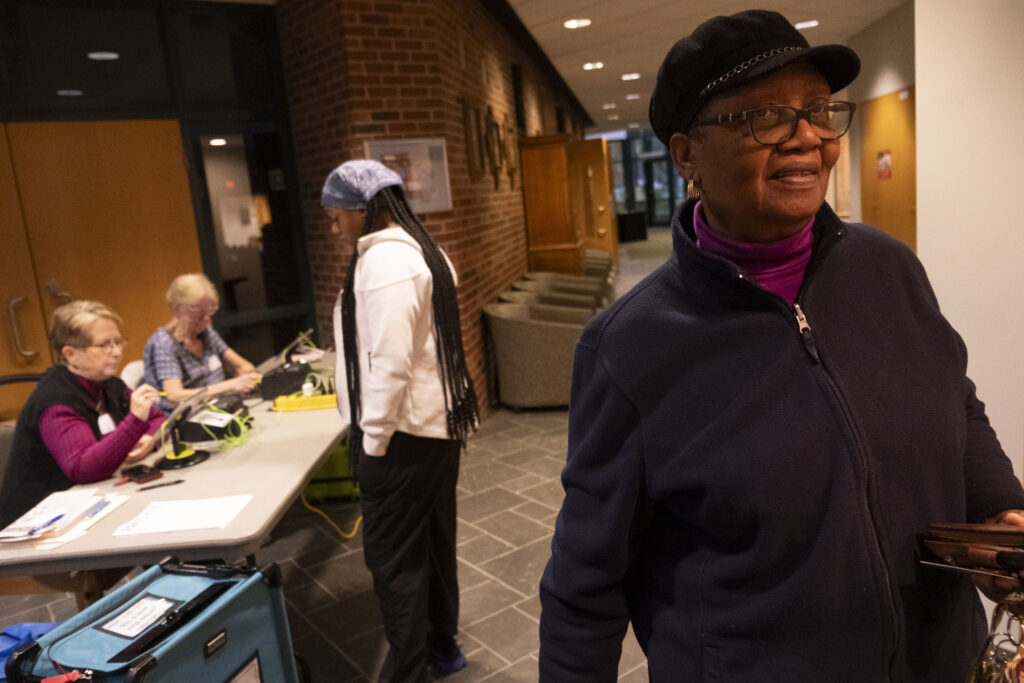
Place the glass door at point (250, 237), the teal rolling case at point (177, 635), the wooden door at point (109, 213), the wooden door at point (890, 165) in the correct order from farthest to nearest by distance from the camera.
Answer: the wooden door at point (890, 165), the glass door at point (250, 237), the wooden door at point (109, 213), the teal rolling case at point (177, 635)

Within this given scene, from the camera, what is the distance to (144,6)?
4.54 meters

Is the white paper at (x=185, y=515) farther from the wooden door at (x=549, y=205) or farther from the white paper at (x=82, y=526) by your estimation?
the wooden door at (x=549, y=205)

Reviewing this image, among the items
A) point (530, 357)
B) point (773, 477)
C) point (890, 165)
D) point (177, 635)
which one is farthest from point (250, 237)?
point (890, 165)

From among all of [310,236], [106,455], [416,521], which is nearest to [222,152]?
[310,236]

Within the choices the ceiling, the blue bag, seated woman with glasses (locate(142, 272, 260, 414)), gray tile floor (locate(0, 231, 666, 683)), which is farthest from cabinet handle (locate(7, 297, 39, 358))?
the ceiling

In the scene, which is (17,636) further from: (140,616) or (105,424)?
(105,424)

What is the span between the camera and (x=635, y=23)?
20.5 feet

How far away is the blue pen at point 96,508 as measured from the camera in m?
2.23

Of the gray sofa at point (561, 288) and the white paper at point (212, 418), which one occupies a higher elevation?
the white paper at point (212, 418)

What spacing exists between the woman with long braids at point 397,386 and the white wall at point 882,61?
4.84 meters

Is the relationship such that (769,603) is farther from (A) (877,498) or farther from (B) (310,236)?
(B) (310,236)

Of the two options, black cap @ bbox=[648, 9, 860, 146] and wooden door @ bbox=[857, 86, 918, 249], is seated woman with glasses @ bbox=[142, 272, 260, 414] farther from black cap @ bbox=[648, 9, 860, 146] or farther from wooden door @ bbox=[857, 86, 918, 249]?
wooden door @ bbox=[857, 86, 918, 249]

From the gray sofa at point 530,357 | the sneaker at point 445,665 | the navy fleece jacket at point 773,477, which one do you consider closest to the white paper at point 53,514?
the sneaker at point 445,665

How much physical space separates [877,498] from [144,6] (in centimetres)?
516
